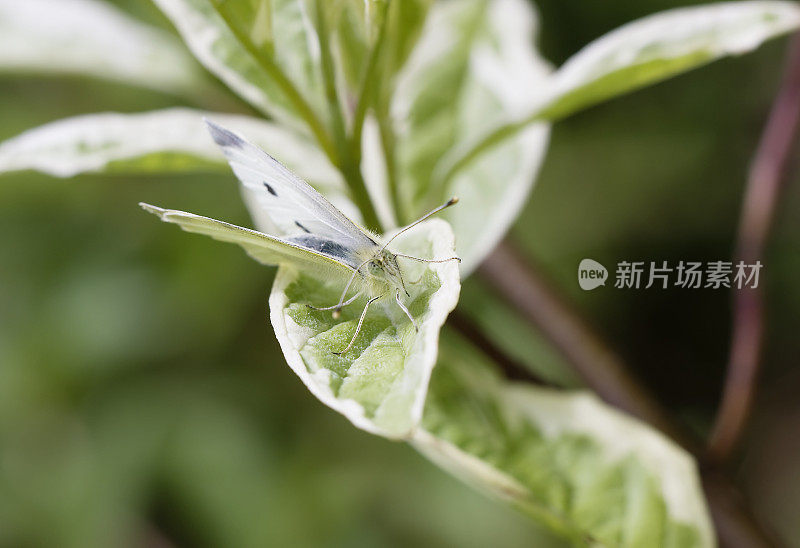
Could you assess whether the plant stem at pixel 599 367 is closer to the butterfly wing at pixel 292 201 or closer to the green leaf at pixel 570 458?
the green leaf at pixel 570 458

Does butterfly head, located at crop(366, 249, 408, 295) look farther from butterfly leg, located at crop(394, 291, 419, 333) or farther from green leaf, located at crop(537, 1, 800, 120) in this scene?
green leaf, located at crop(537, 1, 800, 120)

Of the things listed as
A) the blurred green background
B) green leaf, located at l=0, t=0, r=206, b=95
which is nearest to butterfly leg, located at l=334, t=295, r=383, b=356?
green leaf, located at l=0, t=0, r=206, b=95

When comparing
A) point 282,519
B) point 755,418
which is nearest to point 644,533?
point 282,519

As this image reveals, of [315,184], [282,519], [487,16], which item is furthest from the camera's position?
[282,519]

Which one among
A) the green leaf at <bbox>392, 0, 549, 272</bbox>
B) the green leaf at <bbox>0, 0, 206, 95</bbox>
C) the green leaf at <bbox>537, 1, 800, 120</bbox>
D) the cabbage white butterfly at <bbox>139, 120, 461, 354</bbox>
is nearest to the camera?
the cabbage white butterfly at <bbox>139, 120, 461, 354</bbox>

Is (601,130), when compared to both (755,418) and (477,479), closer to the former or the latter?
(755,418)

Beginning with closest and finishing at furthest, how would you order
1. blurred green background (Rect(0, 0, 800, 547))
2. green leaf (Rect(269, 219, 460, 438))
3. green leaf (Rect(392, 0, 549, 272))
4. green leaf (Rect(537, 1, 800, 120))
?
1. green leaf (Rect(269, 219, 460, 438))
2. green leaf (Rect(537, 1, 800, 120))
3. green leaf (Rect(392, 0, 549, 272))
4. blurred green background (Rect(0, 0, 800, 547))
